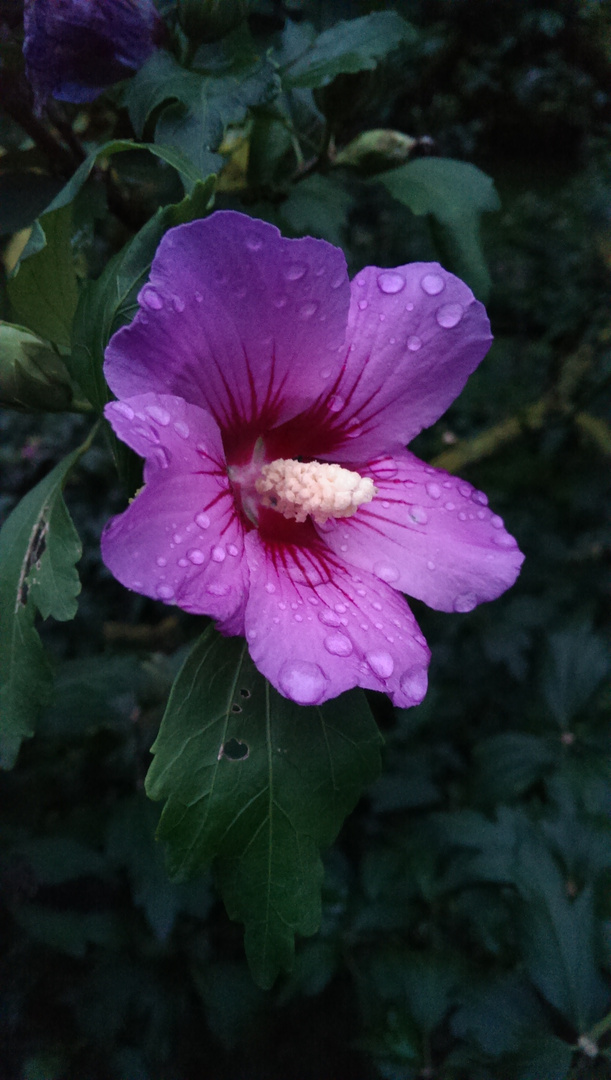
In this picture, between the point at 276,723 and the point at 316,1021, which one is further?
the point at 316,1021

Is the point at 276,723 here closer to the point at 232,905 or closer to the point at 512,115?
the point at 232,905

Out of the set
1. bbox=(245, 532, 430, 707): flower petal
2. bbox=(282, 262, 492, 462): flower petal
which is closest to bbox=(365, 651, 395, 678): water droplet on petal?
bbox=(245, 532, 430, 707): flower petal

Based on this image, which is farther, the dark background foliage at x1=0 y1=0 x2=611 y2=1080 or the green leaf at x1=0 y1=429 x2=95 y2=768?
the dark background foliage at x1=0 y1=0 x2=611 y2=1080

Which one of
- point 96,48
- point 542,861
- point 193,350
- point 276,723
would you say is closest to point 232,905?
point 276,723

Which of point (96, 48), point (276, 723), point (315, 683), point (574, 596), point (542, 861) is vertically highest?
point (96, 48)

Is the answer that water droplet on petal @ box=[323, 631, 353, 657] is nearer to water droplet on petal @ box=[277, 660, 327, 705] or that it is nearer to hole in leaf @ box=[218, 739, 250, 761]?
water droplet on petal @ box=[277, 660, 327, 705]

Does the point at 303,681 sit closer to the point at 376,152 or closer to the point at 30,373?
the point at 30,373

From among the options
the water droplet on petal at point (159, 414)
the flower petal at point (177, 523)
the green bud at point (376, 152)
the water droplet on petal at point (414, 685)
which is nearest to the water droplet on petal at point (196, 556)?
the flower petal at point (177, 523)
